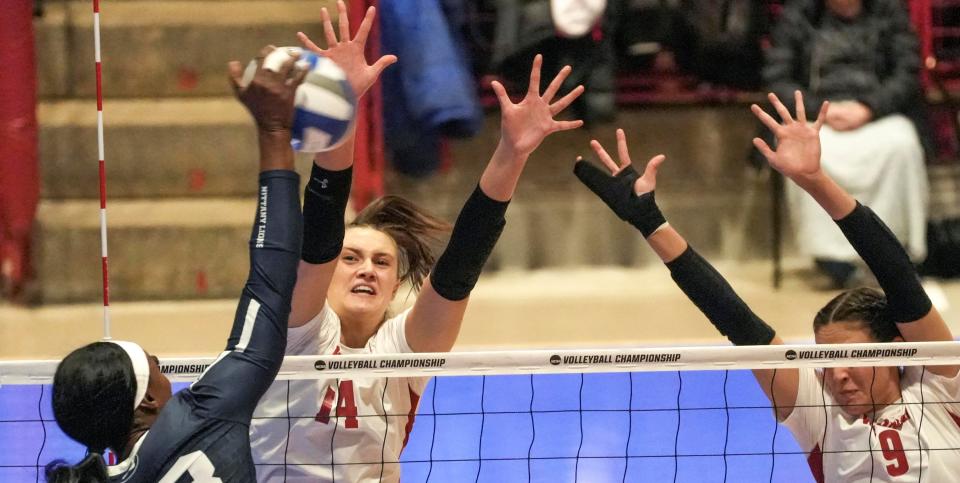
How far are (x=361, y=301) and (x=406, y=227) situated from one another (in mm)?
393

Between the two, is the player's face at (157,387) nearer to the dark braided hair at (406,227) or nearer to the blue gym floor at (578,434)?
the dark braided hair at (406,227)

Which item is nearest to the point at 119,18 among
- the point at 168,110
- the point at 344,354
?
the point at 168,110

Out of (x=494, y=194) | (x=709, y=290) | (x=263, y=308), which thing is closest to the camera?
(x=263, y=308)

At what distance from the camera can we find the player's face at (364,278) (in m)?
3.53

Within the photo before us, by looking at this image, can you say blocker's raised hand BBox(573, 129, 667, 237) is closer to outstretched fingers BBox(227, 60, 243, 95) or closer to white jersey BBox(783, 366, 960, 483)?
white jersey BBox(783, 366, 960, 483)

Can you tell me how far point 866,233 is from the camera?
128 inches

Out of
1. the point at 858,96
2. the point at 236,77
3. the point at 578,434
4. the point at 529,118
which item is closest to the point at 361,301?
the point at 529,118

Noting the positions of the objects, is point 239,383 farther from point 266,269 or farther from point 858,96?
point 858,96

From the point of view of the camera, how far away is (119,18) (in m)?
8.45

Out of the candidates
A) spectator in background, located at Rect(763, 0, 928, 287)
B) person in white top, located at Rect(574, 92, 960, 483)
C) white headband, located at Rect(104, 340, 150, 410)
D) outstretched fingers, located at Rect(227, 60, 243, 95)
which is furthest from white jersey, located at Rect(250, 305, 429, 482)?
spectator in background, located at Rect(763, 0, 928, 287)

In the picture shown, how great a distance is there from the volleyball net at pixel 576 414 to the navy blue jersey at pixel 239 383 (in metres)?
0.95

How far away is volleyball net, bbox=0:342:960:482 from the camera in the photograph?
336cm

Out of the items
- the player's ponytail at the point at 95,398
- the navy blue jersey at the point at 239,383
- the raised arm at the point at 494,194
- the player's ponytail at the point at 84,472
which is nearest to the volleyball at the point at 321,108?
the navy blue jersey at the point at 239,383

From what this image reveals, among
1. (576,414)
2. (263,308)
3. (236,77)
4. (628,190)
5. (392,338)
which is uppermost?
(236,77)
